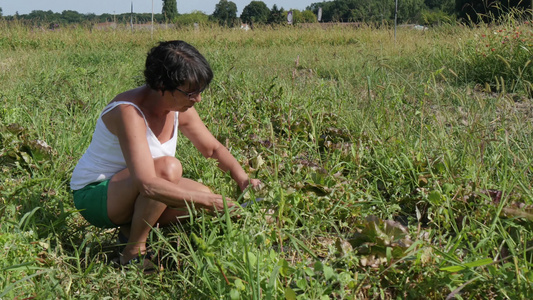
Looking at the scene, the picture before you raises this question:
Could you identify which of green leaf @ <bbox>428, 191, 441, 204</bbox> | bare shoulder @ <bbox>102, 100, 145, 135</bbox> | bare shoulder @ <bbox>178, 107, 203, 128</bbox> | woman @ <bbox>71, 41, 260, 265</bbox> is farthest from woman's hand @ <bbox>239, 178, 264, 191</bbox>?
green leaf @ <bbox>428, 191, 441, 204</bbox>

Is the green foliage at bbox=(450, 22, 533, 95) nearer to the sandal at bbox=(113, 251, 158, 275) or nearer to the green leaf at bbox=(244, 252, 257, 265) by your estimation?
the sandal at bbox=(113, 251, 158, 275)

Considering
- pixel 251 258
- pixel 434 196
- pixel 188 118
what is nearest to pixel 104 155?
pixel 188 118

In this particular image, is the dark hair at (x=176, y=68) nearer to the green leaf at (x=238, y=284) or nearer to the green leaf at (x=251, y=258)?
the green leaf at (x=251, y=258)

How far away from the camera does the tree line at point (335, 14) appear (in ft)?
44.1

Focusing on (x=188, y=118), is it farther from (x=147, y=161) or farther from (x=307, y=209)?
(x=307, y=209)

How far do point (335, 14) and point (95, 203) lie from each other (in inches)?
561

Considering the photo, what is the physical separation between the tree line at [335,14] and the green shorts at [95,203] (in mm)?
4221

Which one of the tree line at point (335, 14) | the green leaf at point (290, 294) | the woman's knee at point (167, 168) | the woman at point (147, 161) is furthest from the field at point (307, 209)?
the tree line at point (335, 14)

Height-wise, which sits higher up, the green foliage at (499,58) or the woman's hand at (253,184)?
the green foliage at (499,58)

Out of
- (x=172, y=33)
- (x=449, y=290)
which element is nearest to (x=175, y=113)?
(x=449, y=290)

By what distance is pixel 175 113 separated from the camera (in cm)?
258

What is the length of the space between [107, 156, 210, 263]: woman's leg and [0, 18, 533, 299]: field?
0.08 metres

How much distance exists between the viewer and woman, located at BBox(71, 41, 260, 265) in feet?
7.27

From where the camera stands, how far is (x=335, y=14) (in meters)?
15.7
